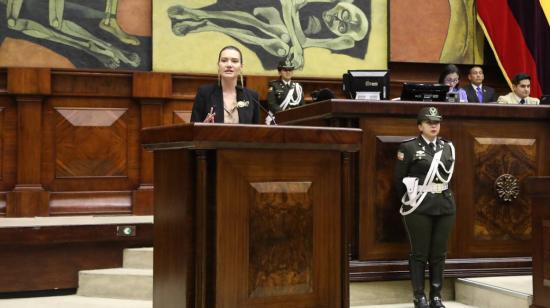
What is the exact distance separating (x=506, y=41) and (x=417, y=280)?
441 centimetres

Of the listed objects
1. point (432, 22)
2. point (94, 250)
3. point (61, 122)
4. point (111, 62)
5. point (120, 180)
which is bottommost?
point (94, 250)

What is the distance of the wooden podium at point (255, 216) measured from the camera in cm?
254

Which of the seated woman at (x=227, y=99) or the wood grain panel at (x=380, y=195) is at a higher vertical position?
the seated woman at (x=227, y=99)

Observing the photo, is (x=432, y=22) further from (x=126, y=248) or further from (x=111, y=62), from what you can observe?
(x=126, y=248)

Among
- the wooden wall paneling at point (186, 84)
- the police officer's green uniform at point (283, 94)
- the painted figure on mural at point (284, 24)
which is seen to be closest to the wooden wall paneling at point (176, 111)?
the wooden wall paneling at point (186, 84)

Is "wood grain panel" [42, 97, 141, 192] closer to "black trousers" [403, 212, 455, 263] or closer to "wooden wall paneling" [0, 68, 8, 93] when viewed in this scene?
"wooden wall paneling" [0, 68, 8, 93]

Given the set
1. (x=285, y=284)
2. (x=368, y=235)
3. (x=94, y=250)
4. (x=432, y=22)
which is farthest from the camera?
(x=432, y=22)

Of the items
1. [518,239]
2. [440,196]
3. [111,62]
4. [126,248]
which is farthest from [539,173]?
[111,62]

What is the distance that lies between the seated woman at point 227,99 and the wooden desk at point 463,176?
1.06 meters

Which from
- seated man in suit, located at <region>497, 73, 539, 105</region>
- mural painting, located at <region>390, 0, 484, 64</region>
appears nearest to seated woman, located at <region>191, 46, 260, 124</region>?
seated man in suit, located at <region>497, 73, 539, 105</region>

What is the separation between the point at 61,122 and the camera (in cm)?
635

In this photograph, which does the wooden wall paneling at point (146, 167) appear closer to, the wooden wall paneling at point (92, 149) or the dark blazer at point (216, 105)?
the wooden wall paneling at point (92, 149)

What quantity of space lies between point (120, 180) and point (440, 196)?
3415mm

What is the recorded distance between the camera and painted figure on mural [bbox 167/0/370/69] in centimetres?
685
